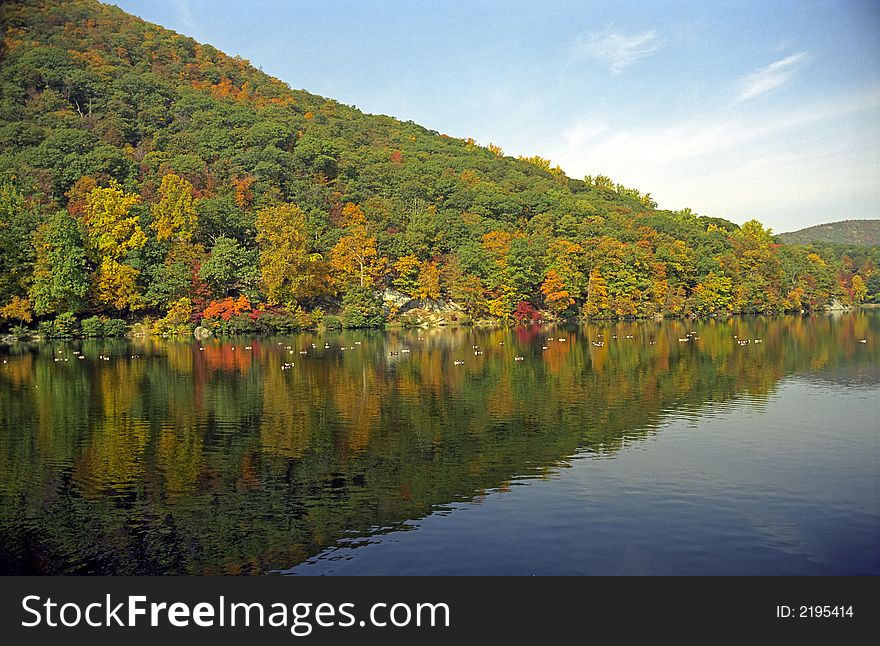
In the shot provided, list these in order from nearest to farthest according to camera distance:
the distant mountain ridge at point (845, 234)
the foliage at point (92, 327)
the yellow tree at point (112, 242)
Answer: the foliage at point (92, 327)
the yellow tree at point (112, 242)
the distant mountain ridge at point (845, 234)

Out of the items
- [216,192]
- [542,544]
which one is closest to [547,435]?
[542,544]

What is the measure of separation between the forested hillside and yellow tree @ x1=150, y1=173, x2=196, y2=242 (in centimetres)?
18

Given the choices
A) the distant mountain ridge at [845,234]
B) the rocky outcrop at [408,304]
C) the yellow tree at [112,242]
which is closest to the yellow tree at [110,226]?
the yellow tree at [112,242]

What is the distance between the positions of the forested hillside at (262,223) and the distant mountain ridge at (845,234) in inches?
2759

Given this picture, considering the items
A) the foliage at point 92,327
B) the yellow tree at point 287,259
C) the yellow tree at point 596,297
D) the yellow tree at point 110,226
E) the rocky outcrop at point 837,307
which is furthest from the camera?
the rocky outcrop at point 837,307

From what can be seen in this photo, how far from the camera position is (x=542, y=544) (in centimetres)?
1150

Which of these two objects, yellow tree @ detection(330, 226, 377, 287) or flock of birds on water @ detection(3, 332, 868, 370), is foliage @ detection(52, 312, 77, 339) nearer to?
flock of birds on water @ detection(3, 332, 868, 370)

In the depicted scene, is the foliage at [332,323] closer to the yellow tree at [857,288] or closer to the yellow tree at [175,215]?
the yellow tree at [175,215]

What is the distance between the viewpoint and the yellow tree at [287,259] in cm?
6238

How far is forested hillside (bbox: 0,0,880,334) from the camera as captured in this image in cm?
5978

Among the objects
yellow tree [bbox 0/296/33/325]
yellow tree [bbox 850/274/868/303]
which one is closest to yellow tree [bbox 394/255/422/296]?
yellow tree [bbox 0/296/33/325]

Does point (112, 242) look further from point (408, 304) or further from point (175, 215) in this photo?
point (408, 304)

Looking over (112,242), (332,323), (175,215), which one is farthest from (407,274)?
(112,242)

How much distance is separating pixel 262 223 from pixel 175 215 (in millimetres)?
7354
